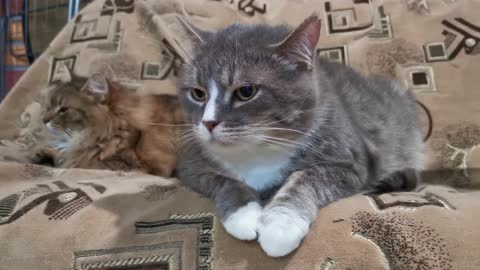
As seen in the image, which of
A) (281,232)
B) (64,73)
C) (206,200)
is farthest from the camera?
(64,73)

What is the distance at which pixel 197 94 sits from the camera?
110 cm

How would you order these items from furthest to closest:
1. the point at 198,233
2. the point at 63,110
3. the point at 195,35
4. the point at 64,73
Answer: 1. the point at 64,73
2. the point at 63,110
3. the point at 195,35
4. the point at 198,233

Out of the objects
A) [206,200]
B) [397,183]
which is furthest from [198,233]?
[397,183]

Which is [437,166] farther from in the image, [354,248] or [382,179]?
[354,248]

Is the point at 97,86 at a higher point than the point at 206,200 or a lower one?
higher

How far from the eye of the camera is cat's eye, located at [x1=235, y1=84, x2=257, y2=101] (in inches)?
38.9

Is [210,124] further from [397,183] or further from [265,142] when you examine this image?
[397,183]

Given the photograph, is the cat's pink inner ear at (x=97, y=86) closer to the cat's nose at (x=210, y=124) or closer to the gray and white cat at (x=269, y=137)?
the gray and white cat at (x=269, y=137)

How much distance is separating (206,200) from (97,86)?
2.89ft

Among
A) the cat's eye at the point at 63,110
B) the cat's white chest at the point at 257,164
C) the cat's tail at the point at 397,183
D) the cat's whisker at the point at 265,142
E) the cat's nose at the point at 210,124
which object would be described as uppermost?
the cat's nose at the point at 210,124

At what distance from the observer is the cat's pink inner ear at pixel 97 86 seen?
1679 mm

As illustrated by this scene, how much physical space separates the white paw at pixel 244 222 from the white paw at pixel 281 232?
0.02m

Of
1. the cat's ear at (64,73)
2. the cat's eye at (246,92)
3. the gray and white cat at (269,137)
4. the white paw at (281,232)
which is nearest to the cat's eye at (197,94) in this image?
the gray and white cat at (269,137)

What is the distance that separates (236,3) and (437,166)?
119cm
